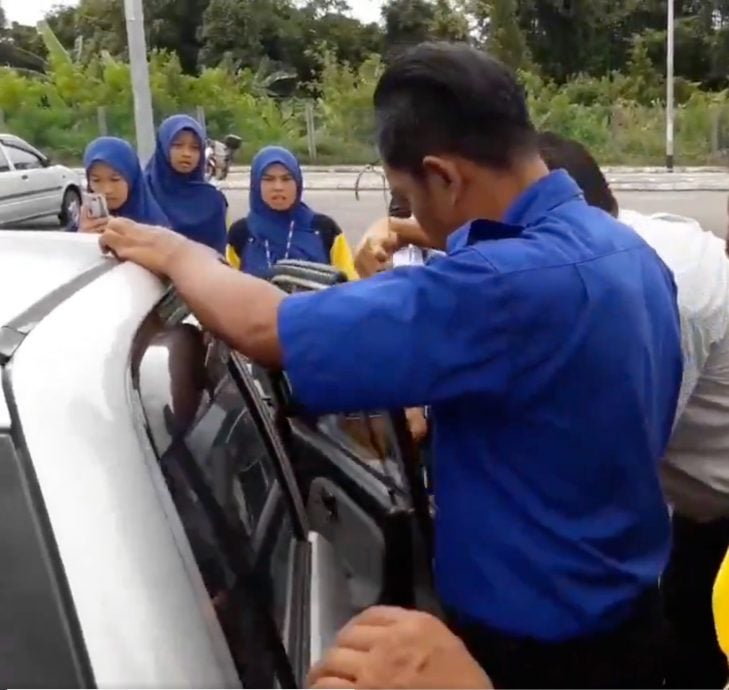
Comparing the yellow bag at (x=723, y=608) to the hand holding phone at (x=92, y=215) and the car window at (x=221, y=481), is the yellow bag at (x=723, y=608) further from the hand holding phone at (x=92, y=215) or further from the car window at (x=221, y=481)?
the hand holding phone at (x=92, y=215)

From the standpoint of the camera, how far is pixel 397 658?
122 cm

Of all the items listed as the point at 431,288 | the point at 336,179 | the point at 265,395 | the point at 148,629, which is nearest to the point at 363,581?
the point at 265,395

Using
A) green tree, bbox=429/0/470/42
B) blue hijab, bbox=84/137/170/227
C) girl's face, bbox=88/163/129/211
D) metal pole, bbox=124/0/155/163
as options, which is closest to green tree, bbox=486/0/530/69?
green tree, bbox=429/0/470/42

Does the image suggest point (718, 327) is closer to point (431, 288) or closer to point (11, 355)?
point (431, 288)

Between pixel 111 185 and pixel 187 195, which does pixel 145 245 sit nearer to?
pixel 111 185

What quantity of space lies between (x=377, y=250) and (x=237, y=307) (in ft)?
6.63

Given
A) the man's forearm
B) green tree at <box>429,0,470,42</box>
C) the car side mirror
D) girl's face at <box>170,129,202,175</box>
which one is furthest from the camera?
green tree at <box>429,0,470,42</box>

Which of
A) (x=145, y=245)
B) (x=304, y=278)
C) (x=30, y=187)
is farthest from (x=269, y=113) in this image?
(x=145, y=245)

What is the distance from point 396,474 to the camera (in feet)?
7.28

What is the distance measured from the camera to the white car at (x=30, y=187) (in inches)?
595

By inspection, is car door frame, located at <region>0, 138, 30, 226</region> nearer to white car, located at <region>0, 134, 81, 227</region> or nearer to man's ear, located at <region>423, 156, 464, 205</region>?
white car, located at <region>0, 134, 81, 227</region>

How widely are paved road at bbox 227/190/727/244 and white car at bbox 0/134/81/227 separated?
2.54 metres

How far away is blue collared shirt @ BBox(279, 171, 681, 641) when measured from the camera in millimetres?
1459

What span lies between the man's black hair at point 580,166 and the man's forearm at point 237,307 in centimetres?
110
